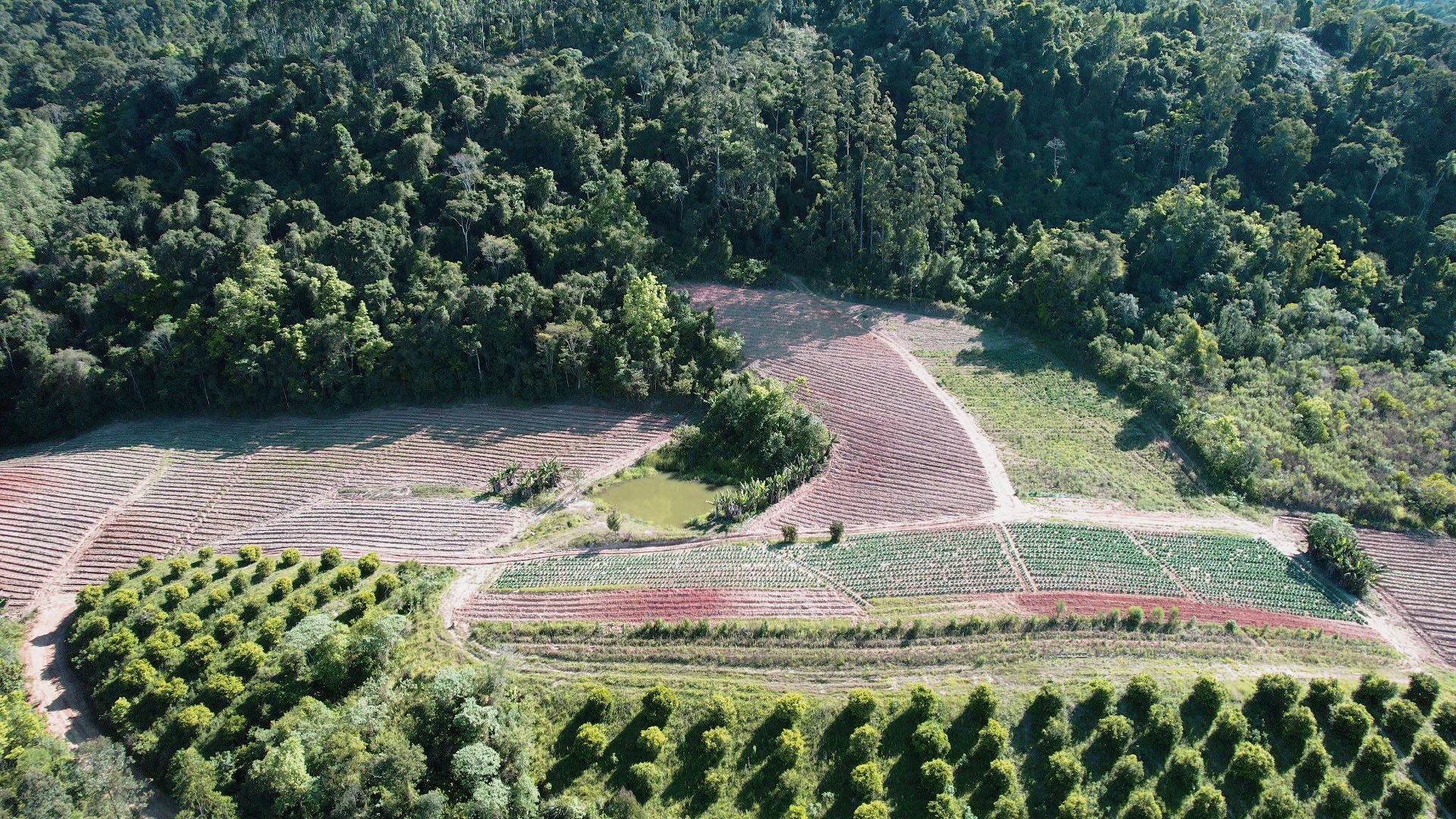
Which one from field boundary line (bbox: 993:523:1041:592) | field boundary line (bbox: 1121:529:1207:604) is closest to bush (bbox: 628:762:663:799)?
field boundary line (bbox: 993:523:1041:592)

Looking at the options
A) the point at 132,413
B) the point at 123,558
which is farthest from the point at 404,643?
the point at 132,413

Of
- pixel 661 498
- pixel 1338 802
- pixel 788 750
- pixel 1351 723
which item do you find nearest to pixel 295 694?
pixel 788 750

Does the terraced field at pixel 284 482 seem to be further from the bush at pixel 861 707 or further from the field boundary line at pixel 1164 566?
the field boundary line at pixel 1164 566

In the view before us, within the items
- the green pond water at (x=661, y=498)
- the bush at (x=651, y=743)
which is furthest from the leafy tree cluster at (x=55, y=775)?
the green pond water at (x=661, y=498)

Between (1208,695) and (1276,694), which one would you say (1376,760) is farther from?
(1208,695)

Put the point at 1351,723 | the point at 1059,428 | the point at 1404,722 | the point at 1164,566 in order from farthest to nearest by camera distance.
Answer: the point at 1059,428, the point at 1164,566, the point at 1404,722, the point at 1351,723
